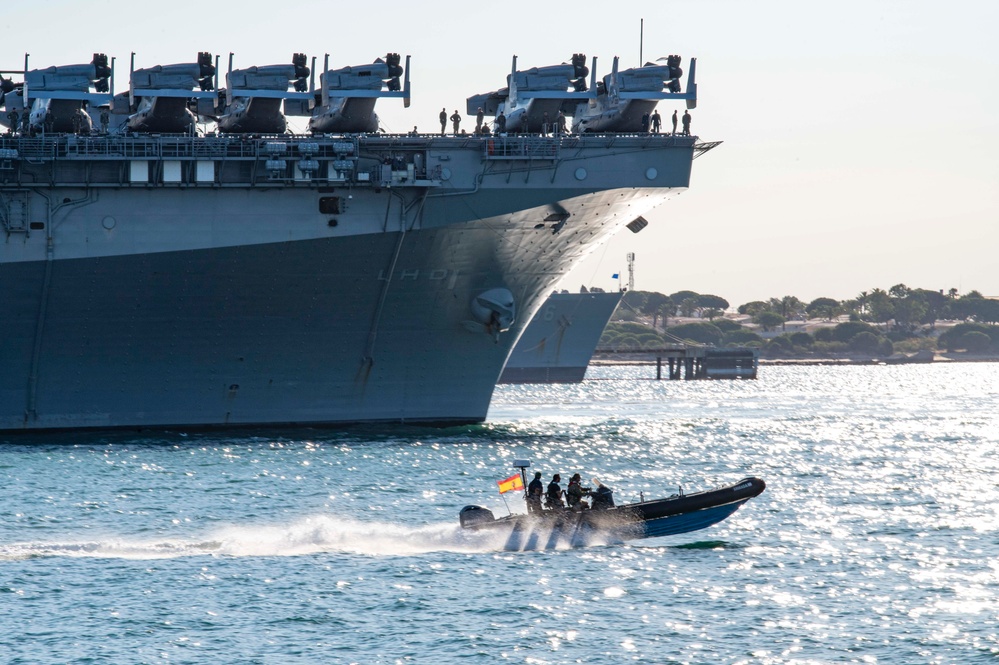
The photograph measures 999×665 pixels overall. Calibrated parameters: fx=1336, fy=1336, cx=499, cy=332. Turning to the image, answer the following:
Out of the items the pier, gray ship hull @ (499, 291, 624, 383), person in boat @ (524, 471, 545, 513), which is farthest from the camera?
the pier

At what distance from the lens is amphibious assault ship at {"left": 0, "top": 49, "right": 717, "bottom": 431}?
46.0 metres

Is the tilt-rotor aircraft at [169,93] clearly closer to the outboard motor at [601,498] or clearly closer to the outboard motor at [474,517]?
the outboard motor at [474,517]

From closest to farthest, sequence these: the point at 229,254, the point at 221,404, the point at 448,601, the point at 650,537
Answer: the point at 448,601
the point at 650,537
the point at 229,254
the point at 221,404

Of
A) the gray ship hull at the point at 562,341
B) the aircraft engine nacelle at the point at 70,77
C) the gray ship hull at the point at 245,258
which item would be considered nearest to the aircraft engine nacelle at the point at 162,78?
the aircraft engine nacelle at the point at 70,77

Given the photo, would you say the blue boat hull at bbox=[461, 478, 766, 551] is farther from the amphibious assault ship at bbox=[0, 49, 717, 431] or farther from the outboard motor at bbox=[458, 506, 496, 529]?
the amphibious assault ship at bbox=[0, 49, 717, 431]

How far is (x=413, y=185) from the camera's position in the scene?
4662 cm

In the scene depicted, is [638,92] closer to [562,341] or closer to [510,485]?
[510,485]

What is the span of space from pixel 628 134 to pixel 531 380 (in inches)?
3173

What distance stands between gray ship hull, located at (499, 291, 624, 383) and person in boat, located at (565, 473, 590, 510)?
91819 millimetres

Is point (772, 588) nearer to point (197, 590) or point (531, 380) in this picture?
point (197, 590)

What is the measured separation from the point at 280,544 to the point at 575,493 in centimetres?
690

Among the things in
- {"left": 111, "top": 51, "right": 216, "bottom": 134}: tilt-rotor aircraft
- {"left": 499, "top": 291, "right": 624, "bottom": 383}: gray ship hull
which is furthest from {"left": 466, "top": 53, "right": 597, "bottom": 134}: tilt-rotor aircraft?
{"left": 499, "top": 291, "right": 624, "bottom": 383}: gray ship hull

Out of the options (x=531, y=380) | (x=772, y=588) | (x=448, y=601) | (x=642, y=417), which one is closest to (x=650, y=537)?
Answer: (x=772, y=588)

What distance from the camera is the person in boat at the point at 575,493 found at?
96.9 feet
